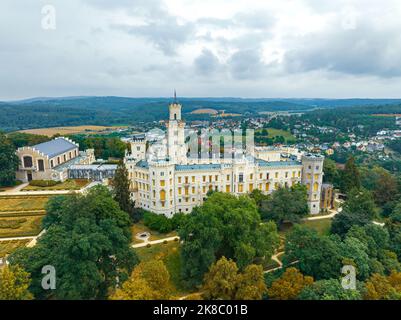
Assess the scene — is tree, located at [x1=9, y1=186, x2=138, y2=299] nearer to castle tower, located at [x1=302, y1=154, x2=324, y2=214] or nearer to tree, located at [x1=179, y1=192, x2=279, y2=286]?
tree, located at [x1=179, y1=192, x2=279, y2=286]

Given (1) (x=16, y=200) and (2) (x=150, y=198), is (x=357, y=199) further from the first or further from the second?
(1) (x=16, y=200)

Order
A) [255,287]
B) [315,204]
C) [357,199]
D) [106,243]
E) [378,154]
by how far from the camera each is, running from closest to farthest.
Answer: [255,287] < [106,243] < [357,199] < [315,204] < [378,154]

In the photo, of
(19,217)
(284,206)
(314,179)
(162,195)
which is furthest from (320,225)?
(19,217)

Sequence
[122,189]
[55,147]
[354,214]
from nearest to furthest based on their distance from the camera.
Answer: [354,214] < [122,189] < [55,147]

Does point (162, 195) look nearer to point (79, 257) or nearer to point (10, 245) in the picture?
point (10, 245)

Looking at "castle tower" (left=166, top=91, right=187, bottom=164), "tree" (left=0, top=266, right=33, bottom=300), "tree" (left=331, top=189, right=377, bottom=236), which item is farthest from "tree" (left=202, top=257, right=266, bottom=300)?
"castle tower" (left=166, top=91, right=187, bottom=164)

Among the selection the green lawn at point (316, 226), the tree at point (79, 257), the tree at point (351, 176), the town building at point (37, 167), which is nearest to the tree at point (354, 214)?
the green lawn at point (316, 226)
